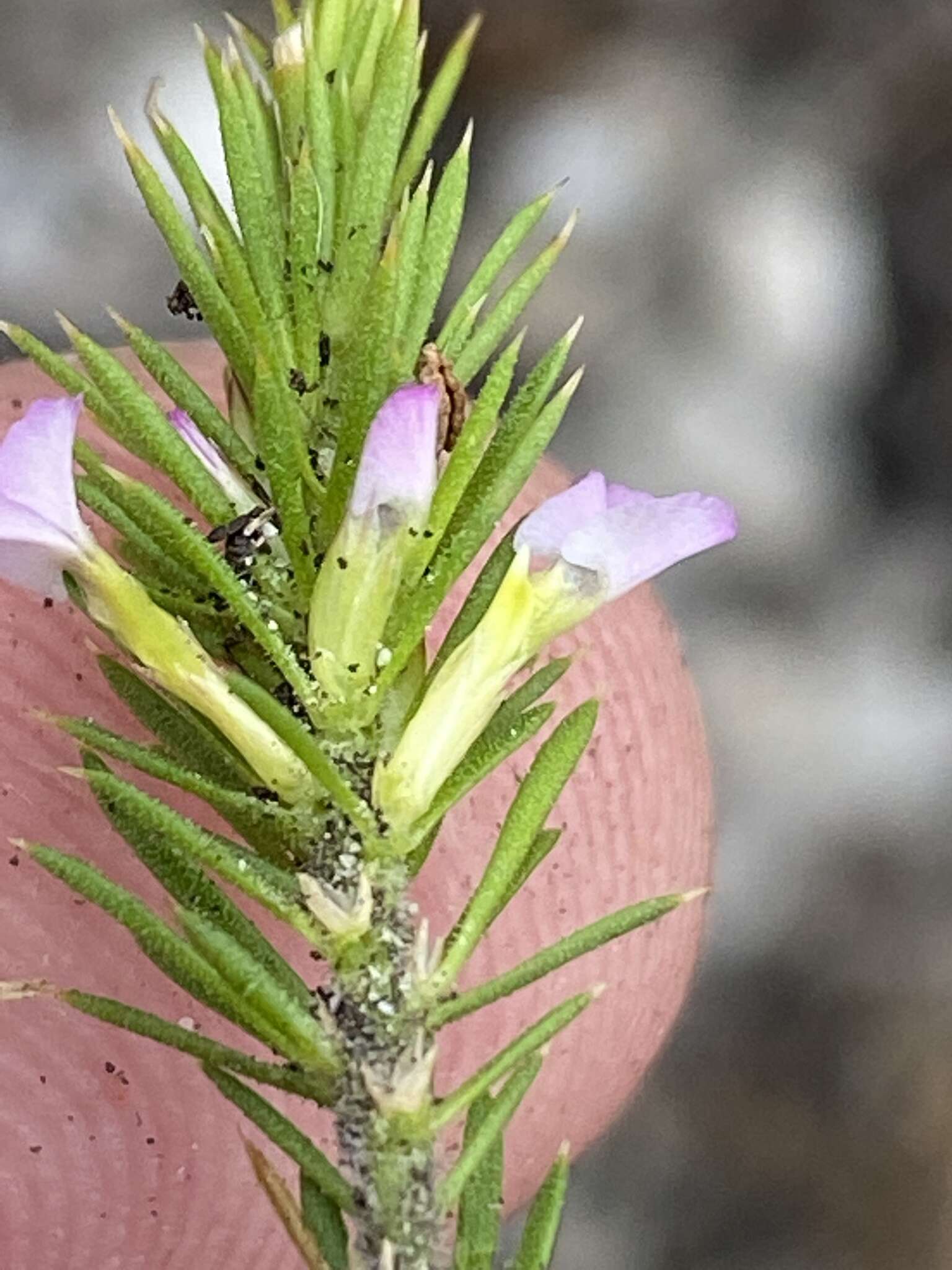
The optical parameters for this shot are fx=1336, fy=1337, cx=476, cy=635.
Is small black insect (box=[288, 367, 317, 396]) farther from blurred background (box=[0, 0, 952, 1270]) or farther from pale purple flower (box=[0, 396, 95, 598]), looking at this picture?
blurred background (box=[0, 0, 952, 1270])


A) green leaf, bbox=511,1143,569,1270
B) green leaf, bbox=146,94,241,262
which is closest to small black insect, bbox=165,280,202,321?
green leaf, bbox=146,94,241,262

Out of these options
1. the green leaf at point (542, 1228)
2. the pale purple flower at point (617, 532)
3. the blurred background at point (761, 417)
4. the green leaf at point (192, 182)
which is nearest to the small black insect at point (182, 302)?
the green leaf at point (192, 182)

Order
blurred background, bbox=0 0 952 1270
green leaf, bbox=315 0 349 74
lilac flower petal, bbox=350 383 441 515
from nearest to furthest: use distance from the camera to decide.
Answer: lilac flower petal, bbox=350 383 441 515
green leaf, bbox=315 0 349 74
blurred background, bbox=0 0 952 1270

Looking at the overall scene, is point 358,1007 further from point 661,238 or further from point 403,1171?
point 661,238

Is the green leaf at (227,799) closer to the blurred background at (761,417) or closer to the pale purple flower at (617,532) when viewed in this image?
the pale purple flower at (617,532)

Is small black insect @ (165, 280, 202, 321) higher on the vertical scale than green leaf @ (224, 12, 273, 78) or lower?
lower

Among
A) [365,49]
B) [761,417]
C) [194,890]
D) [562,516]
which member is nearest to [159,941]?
[194,890]

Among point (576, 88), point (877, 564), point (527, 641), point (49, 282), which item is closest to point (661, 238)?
point (576, 88)

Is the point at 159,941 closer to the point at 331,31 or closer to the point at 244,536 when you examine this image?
the point at 244,536
